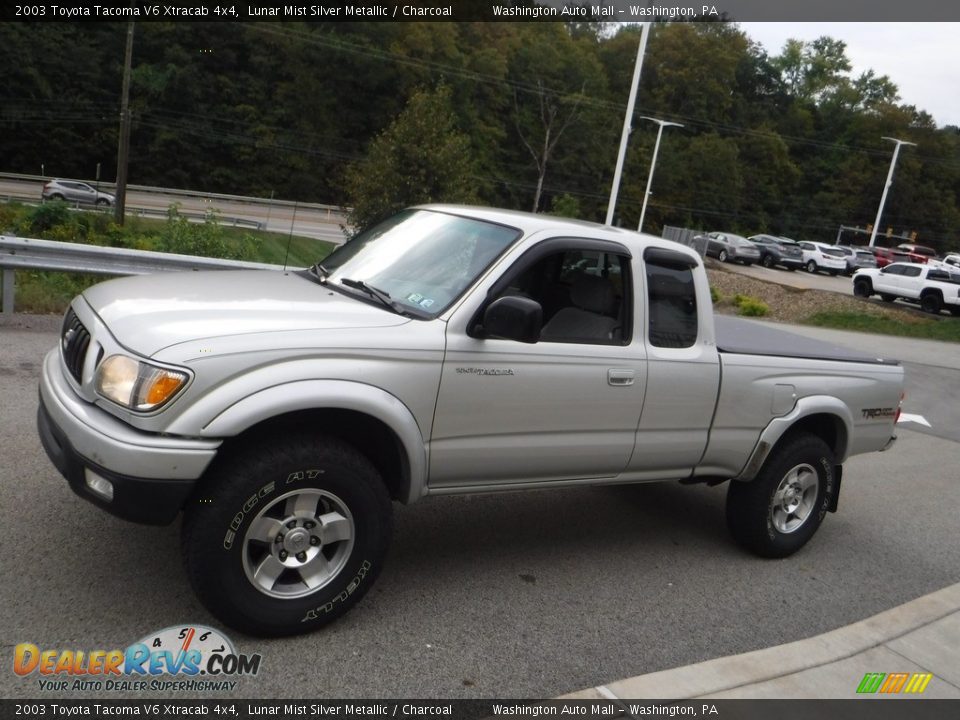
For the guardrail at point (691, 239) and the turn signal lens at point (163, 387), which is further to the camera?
the guardrail at point (691, 239)

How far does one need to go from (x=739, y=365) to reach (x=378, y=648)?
263cm

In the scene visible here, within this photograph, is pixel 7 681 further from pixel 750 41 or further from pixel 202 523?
pixel 750 41

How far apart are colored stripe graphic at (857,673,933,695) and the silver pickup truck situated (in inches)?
52.5

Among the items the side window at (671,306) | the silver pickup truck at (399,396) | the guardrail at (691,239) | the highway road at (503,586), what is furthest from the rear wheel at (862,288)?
the side window at (671,306)

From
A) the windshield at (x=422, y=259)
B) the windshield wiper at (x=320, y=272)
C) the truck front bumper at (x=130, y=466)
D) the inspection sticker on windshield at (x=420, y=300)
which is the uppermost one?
the windshield at (x=422, y=259)

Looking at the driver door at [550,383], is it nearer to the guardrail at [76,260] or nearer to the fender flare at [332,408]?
the fender flare at [332,408]

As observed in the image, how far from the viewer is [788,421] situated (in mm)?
5391

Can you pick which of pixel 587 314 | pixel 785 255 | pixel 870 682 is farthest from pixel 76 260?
pixel 785 255

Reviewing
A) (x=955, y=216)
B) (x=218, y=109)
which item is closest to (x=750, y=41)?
(x=955, y=216)

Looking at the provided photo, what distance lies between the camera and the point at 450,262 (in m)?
4.52

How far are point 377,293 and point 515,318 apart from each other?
801mm

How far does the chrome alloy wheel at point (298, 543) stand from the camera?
12.2ft

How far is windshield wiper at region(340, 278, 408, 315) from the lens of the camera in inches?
167

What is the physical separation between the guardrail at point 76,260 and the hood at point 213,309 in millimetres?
5021
